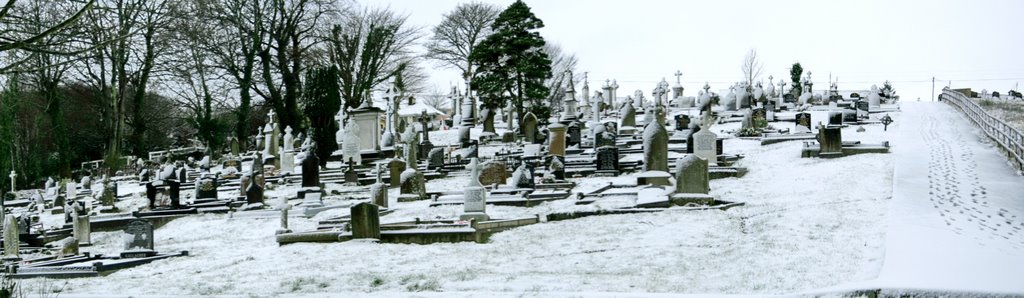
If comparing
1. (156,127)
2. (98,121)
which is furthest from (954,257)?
(156,127)

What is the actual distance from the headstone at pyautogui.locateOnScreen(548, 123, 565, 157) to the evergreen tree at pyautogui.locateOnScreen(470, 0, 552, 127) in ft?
36.6

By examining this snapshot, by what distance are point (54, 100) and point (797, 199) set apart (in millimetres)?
27743

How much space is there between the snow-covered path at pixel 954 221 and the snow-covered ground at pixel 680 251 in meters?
0.03

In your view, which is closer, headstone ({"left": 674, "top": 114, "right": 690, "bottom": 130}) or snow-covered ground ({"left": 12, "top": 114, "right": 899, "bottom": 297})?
snow-covered ground ({"left": 12, "top": 114, "right": 899, "bottom": 297})

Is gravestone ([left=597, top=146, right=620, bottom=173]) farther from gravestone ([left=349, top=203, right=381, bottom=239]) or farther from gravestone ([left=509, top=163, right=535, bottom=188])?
gravestone ([left=349, top=203, right=381, bottom=239])

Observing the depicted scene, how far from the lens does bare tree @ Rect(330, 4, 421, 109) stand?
42.4 metres

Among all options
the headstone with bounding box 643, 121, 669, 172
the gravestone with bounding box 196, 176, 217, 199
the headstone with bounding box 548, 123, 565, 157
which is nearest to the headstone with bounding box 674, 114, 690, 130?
the headstone with bounding box 548, 123, 565, 157

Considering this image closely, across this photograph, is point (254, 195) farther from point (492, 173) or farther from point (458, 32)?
point (458, 32)

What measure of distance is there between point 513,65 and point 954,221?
88.1 feet

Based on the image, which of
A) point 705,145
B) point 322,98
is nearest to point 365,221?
point 705,145

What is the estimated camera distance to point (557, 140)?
25.6 metres

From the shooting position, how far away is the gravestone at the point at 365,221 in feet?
43.9

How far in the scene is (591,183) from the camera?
66.0 ft

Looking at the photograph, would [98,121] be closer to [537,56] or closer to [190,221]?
[537,56]
